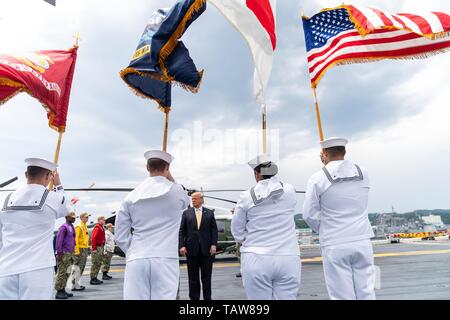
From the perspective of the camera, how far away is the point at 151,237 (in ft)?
10.4

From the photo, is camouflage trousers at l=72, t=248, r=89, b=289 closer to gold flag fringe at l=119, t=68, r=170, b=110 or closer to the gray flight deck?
the gray flight deck

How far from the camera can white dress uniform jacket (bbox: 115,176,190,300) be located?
308 cm

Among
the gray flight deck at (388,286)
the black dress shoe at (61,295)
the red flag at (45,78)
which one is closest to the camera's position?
the red flag at (45,78)

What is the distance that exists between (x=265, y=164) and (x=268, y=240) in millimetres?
802

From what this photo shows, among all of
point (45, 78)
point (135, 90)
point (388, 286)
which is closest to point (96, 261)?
point (45, 78)

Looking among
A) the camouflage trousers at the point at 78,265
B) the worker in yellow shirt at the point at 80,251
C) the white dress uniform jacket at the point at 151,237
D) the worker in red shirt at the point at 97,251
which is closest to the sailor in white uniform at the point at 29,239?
the white dress uniform jacket at the point at 151,237

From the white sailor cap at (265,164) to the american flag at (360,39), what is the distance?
2179 mm

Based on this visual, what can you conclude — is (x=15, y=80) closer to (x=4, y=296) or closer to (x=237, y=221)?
(x=4, y=296)

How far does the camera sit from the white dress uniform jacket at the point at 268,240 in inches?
126

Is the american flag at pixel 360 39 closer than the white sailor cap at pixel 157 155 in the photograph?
No

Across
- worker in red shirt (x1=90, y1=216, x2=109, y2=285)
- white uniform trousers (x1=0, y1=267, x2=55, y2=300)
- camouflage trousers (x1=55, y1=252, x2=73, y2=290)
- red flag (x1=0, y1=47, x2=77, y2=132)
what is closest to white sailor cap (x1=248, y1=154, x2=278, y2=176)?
white uniform trousers (x1=0, y1=267, x2=55, y2=300)

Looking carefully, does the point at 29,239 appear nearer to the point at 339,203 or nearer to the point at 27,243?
the point at 27,243

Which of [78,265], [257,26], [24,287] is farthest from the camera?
[78,265]

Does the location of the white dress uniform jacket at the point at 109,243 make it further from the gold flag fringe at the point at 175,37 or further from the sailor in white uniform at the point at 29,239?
the gold flag fringe at the point at 175,37
